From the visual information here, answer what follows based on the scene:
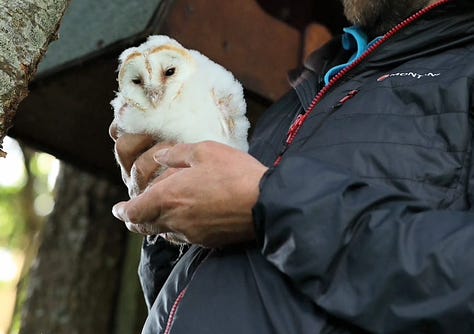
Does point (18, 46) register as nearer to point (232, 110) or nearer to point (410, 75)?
point (232, 110)

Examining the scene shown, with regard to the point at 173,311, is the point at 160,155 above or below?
above

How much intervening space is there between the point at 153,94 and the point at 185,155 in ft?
0.77

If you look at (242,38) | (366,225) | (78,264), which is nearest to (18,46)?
(366,225)

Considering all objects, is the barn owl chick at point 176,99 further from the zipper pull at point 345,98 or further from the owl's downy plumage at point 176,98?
the zipper pull at point 345,98

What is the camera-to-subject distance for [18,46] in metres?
1.28

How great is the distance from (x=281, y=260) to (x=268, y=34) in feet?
4.57

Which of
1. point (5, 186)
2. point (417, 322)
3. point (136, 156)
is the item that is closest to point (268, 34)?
point (136, 156)

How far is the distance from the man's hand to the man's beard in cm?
63

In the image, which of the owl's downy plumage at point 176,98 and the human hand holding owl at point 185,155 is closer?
the human hand holding owl at point 185,155

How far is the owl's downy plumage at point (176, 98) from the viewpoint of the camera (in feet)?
4.83

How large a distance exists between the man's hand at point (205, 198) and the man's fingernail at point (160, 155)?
0.05 m

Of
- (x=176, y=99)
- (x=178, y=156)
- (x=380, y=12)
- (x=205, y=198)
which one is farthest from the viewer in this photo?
(x=380, y=12)

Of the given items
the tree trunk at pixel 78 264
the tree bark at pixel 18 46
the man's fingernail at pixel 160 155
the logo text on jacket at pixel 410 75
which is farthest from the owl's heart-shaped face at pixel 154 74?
the tree trunk at pixel 78 264

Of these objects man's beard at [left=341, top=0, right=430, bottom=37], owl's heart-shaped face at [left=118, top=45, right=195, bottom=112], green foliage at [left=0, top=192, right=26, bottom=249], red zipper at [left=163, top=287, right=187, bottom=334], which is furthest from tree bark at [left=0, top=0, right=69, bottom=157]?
green foliage at [left=0, top=192, right=26, bottom=249]
